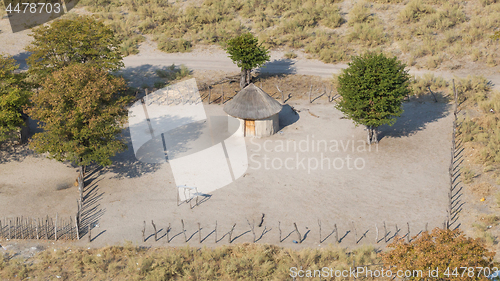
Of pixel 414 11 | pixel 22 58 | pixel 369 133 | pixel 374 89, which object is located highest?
pixel 414 11

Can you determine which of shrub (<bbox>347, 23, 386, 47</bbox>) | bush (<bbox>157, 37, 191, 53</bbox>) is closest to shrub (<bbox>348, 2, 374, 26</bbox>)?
shrub (<bbox>347, 23, 386, 47</bbox>)

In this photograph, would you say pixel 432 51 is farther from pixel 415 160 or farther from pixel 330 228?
pixel 330 228

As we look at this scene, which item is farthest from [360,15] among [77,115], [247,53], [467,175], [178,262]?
[178,262]

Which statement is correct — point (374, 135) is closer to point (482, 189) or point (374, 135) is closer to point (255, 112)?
point (482, 189)

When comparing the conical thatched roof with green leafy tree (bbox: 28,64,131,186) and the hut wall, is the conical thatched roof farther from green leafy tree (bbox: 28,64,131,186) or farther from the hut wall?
green leafy tree (bbox: 28,64,131,186)

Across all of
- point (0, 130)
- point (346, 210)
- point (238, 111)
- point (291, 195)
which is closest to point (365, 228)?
point (346, 210)

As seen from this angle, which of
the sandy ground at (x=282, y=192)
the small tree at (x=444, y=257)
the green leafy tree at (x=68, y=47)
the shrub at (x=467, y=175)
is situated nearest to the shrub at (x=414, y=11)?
the sandy ground at (x=282, y=192)

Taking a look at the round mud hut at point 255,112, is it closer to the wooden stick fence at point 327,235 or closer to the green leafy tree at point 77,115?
the green leafy tree at point 77,115
